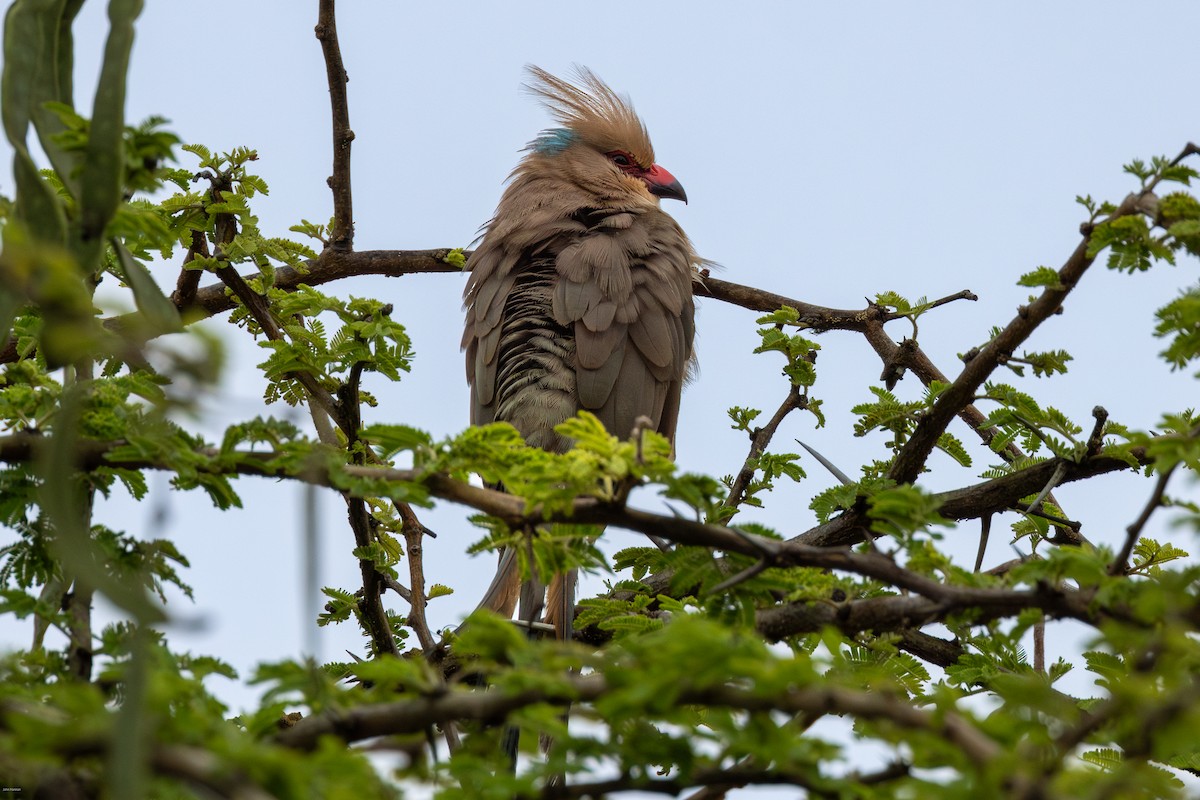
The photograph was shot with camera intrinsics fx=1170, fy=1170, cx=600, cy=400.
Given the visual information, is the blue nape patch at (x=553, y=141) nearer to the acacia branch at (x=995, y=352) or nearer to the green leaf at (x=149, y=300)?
the acacia branch at (x=995, y=352)

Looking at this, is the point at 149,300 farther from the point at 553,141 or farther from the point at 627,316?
the point at 553,141

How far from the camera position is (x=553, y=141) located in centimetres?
681

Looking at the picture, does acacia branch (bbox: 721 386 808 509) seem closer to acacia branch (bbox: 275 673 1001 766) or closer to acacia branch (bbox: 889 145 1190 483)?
acacia branch (bbox: 889 145 1190 483)


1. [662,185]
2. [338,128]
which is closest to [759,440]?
[338,128]

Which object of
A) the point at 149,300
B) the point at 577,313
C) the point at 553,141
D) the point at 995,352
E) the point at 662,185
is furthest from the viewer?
the point at 662,185

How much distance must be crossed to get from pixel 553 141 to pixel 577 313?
6.98 feet

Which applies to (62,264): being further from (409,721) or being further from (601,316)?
(601,316)

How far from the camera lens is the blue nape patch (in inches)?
266

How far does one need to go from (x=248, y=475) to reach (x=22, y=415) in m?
0.52

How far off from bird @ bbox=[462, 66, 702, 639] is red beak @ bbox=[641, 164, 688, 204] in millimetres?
767

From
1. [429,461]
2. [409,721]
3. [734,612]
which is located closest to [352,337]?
[429,461]

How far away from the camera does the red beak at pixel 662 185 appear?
6977 mm

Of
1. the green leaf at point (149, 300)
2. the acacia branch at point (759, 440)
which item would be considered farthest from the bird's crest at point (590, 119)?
the green leaf at point (149, 300)

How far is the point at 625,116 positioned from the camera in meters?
7.02
